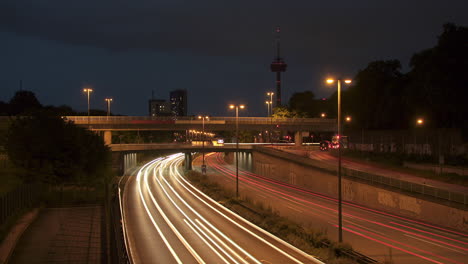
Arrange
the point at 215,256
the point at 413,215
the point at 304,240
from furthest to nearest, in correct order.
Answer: the point at 413,215 → the point at 304,240 → the point at 215,256

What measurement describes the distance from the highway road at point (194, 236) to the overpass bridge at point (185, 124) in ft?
97.3

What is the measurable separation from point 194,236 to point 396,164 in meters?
31.4

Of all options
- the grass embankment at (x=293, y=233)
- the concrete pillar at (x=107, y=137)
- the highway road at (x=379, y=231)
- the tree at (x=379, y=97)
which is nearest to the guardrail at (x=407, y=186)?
the highway road at (x=379, y=231)

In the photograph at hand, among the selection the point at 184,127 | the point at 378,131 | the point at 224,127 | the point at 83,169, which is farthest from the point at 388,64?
the point at 83,169

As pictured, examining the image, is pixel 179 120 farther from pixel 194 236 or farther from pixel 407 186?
pixel 194 236

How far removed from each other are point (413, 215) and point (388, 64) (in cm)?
4072

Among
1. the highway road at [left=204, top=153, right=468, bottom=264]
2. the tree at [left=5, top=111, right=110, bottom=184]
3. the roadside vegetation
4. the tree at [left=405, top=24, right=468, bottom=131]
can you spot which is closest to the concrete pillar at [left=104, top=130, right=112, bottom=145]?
the roadside vegetation

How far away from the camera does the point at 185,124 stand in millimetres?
73375

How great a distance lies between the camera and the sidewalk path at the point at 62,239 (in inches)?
840

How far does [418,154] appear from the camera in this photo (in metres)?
49.9

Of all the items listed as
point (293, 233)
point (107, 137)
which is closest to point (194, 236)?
point (293, 233)

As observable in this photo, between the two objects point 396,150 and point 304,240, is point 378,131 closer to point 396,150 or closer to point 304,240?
point 396,150

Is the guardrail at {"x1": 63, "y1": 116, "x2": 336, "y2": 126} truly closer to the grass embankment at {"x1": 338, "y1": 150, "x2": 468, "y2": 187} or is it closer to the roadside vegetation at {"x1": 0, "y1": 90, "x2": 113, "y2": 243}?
the grass embankment at {"x1": 338, "y1": 150, "x2": 468, "y2": 187}

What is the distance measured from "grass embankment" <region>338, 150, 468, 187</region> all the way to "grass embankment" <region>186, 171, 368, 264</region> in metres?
16.8
